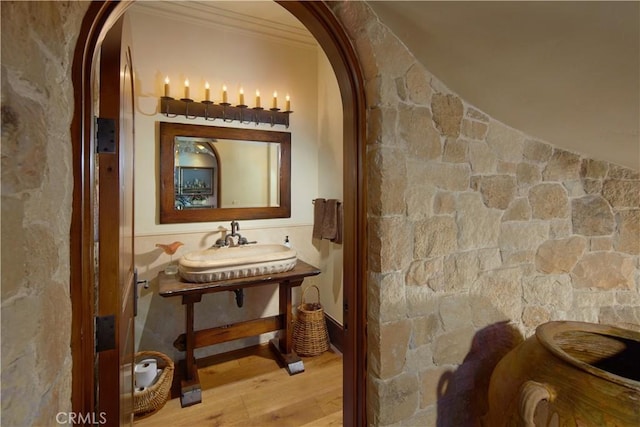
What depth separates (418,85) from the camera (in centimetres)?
116

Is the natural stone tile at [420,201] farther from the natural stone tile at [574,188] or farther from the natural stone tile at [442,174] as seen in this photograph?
the natural stone tile at [574,188]

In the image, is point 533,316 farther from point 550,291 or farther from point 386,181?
point 386,181

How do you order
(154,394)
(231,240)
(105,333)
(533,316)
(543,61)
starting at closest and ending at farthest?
1. (105,333)
2. (543,61)
3. (533,316)
4. (154,394)
5. (231,240)

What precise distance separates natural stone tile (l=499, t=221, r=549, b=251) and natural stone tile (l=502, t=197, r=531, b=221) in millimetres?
23

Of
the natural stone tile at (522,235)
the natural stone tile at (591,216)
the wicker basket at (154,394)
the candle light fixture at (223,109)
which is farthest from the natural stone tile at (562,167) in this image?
the wicker basket at (154,394)

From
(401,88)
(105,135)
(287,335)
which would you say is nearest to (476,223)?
(401,88)

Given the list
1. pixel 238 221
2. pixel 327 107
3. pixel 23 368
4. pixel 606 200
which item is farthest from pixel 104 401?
pixel 327 107

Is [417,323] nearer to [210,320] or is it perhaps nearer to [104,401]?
[104,401]

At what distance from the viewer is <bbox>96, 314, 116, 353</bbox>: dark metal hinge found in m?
0.83

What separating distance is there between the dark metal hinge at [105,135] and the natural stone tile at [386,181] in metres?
0.82

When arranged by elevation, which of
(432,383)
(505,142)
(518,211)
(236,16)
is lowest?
(432,383)

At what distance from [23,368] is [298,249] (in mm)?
2300

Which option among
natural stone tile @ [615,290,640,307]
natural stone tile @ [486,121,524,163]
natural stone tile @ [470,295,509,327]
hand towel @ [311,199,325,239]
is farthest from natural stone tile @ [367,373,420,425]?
hand towel @ [311,199,325,239]

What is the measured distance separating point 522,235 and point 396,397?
932 millimetres
